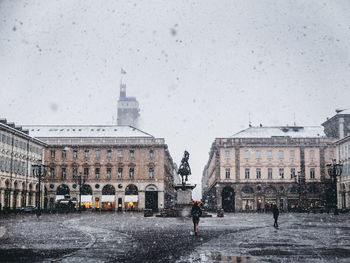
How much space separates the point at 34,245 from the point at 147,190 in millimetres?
63970

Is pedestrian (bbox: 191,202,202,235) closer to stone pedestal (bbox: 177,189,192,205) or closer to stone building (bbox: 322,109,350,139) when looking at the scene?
stone pedestal (bbox: 177,189,192,205)

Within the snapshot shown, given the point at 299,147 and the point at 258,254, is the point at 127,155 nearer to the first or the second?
the point at 299,147

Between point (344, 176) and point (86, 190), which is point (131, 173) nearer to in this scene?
point (86, 190)

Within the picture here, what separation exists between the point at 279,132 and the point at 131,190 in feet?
100

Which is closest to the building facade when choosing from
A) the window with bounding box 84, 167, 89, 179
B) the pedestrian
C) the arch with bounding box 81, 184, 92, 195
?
the arch with bounding box 81, 184, 92, 195

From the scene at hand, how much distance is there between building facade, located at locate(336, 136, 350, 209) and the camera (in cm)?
6756

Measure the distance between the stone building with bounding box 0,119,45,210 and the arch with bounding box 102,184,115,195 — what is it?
1198 cm

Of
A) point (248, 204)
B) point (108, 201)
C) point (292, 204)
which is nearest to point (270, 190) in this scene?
point (292, 204)

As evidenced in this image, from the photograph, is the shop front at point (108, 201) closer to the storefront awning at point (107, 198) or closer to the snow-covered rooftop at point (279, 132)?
the storefront awning at point (107, 198)

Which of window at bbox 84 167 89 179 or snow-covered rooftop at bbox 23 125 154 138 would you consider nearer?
window at bbox 84 167 89 179

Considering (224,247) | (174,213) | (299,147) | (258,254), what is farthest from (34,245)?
(299,147)

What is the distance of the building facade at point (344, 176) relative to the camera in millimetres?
67562

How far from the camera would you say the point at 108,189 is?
80375 millimetres

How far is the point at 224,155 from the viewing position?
81.8 m
